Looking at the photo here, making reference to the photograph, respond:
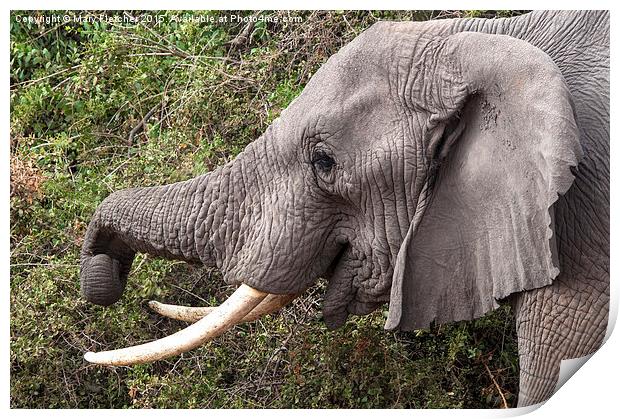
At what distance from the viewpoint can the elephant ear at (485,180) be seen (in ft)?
7.89

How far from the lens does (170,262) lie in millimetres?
3520

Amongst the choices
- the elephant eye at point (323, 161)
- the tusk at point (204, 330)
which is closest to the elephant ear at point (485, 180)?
the elephant eye at point (323, 161)

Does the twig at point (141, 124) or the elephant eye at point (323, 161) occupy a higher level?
the elephant eye at point (323, 161)

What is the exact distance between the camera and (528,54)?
244 centimetres

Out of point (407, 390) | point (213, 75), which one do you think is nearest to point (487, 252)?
point (407, 390)

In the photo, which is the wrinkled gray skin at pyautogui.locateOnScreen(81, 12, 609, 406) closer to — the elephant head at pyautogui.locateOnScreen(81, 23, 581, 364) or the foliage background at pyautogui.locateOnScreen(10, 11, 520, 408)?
the elephant head at pyautogui.locateOnScreen(81, 23, 581, 364)

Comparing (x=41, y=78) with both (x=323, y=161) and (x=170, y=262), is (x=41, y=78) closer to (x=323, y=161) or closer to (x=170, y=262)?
(x=170, y=262)

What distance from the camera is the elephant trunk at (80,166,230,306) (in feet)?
8.99

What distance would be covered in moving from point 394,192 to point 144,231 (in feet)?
1.89

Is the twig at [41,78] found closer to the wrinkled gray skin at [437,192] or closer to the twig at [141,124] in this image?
the twig at [141,124]

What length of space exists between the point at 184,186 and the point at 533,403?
90 centimetres

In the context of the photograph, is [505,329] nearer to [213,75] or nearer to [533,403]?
[533,403]

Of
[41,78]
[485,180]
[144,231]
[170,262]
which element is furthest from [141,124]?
[485,180]

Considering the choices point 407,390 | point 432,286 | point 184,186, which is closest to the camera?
point 432,286
